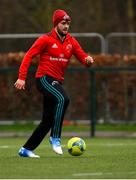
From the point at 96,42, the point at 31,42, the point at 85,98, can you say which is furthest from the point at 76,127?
the point at 31,42

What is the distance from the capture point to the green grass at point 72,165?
1164 centimetres

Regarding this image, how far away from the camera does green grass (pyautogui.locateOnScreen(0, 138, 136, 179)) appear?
11641 millimetres

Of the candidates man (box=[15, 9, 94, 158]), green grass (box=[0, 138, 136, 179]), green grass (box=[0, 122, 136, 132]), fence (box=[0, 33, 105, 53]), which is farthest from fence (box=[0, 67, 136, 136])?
man (box=[15, 9, 94, 158])

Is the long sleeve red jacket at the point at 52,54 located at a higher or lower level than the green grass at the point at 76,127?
higher

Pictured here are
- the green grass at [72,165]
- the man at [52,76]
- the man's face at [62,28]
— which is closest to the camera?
the green grass at [72,165]

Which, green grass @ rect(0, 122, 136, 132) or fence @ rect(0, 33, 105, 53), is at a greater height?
fence @ rect(0, 33, 105, 53)

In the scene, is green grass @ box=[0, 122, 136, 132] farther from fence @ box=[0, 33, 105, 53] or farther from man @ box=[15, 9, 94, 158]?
man @ box=[15, 9, 94, 158]

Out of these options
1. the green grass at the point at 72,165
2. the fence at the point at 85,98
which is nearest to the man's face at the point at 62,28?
the green grass at the point at 72,165

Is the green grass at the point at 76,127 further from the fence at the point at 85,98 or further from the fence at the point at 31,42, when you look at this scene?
the fence at the point at 31,42

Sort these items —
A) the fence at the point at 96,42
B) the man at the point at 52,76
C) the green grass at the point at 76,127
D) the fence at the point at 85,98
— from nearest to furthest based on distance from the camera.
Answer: the man at the point at 52,76 < the green grass at the point at 76,127 < the fence at the point at 85,98 < the fence at the point at 96,42

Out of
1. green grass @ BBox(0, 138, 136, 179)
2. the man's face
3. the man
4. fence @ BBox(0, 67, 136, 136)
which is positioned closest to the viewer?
green grass @ BBox(0, 138, 136, 179)

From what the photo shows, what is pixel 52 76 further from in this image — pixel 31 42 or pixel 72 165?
pixel 31 42

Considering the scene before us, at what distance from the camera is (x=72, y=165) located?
12883 millimetres

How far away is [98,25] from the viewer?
2989 centimetres
